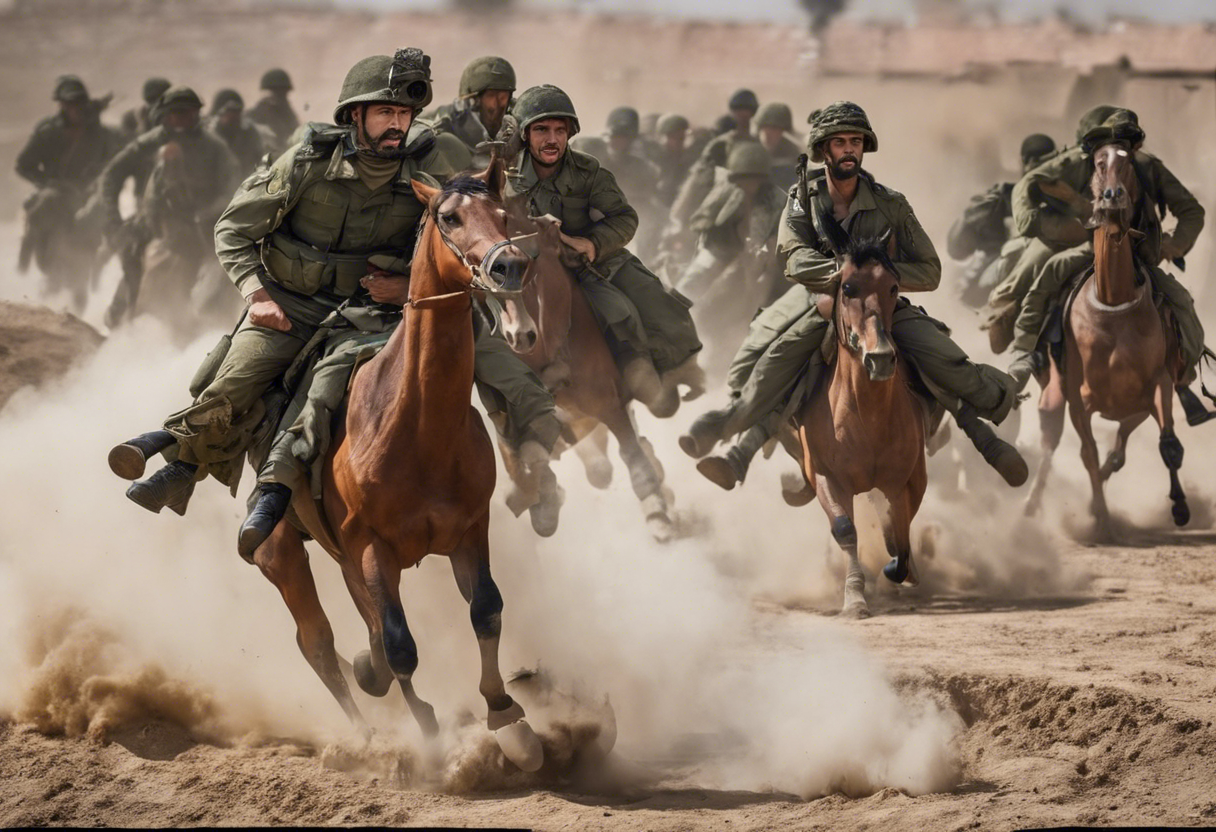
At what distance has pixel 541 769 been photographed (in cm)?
770

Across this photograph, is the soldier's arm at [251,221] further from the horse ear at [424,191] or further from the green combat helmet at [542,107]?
the green combat helmet at [542,107]

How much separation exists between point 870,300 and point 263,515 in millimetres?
3513

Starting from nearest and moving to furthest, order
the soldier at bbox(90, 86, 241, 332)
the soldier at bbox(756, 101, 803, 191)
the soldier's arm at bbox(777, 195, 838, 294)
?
1. the soldier's arm at bbox(777, 195, 838, 294)
2. the soldier at bbox(90, 86, 241, 332)
3. the soldier at bbox(756, 101, 803, 191)

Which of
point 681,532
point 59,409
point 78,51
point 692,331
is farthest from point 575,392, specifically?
point 78,51

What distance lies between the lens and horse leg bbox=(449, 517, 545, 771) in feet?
24.8

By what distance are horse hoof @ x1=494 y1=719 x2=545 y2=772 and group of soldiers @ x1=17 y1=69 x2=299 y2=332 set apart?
36.4 feet

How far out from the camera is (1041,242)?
1415cm

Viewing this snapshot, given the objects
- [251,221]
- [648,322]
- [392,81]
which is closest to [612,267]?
[648,322]

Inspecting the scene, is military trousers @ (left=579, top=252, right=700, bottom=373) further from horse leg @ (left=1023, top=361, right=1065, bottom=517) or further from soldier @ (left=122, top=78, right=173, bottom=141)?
soldier @ (left=122, top=78, right=173, bottom=141)

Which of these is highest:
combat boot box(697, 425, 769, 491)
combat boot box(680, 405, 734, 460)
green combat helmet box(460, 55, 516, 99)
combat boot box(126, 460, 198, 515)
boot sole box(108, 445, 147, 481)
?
green combat helmet box(460, 55, 516, 99)

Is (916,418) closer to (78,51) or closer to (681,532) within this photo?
(681,532)

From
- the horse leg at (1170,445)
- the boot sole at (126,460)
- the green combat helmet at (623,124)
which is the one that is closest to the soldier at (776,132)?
the green combat helmet at (623,124)

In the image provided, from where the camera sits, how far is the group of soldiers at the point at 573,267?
801 centimetres

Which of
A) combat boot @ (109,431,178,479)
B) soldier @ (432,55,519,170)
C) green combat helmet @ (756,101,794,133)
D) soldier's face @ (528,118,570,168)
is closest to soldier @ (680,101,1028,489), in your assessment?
soldier's face @ (528,118,570,168)
